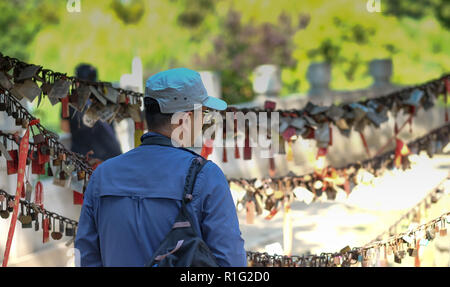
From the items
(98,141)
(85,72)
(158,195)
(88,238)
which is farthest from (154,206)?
(85,72)

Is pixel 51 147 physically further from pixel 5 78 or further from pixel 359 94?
pixel 359 94

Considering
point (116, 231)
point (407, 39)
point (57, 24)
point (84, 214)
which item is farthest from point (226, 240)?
point (57, 24)

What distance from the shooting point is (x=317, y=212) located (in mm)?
6254

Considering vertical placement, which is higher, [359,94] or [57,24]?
[57,24]

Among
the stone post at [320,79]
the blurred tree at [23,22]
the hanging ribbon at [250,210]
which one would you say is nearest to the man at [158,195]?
the hanging ribbon at [250,210]

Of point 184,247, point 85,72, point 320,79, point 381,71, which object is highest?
point 381,71

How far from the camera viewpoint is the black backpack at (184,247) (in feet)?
4.59

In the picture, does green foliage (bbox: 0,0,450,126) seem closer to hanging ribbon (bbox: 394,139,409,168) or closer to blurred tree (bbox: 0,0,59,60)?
blurred tree (bbox: 0,0,59,60)

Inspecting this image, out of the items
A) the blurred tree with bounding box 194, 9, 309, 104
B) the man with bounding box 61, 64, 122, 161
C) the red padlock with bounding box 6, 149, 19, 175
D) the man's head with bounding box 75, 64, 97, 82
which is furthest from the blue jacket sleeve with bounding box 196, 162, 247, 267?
the blurred tree with bounding box 194, 9, 309, 104

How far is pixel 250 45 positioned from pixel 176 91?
12.9m

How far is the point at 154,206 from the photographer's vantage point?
58.0 inches

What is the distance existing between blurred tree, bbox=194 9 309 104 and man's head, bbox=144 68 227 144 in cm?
1130

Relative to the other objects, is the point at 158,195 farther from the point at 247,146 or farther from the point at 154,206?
the point at 247,146
